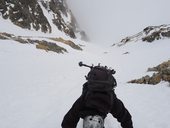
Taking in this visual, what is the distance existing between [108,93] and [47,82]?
10.0m

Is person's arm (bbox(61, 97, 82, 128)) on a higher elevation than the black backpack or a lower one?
lower

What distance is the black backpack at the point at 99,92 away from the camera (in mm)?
4953

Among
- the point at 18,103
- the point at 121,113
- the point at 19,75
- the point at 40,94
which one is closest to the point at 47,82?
the point at 19,75

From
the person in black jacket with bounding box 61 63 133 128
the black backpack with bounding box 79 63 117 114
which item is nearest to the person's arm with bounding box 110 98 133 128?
the person in black jacket with bounding box 61 63 133 128

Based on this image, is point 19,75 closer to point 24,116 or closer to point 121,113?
point 24,116

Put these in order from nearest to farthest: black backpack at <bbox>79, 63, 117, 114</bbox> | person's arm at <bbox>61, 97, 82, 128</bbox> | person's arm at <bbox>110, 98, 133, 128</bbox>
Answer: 1. black backpack at <bbox>79, 63, 117, 114</bbox>
2. person's arm at <bbox>61, 97, 82, 128</bbox>
3. person's arm at <bbox>110, 98, 133, 128</bbox>

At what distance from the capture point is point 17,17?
47.1m

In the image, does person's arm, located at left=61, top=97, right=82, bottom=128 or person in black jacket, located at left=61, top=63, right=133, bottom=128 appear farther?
person's arm, located at left=61, top=97, right=82, bottom=128

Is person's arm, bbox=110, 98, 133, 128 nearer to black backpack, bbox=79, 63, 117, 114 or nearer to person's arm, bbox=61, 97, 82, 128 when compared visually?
black backpack, bbox=79, 63, 117, 114

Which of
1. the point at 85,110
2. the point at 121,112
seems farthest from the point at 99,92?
the point at 121,112

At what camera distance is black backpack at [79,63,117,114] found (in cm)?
495

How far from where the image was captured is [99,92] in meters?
5.10

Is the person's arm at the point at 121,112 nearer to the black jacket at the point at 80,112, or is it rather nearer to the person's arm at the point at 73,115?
the black jacket at the point at 80,112

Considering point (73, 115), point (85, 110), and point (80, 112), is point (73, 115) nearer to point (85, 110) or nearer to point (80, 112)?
point (80, 112)
